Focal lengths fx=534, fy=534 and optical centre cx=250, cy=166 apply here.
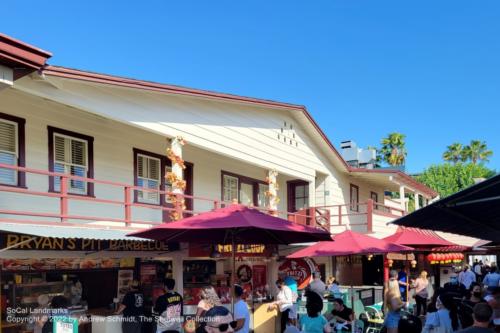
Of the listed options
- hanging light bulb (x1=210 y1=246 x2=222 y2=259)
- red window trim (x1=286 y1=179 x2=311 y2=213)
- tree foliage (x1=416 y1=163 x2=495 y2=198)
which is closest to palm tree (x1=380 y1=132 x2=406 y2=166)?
tree foliage (x1=416 y1=163 x2=495 y2=198)

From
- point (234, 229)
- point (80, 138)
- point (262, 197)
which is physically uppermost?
point (80, 138)

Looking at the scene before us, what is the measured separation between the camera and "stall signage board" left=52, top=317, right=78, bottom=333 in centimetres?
797

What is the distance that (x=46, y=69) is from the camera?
30.9 ft

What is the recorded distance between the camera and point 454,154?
7138 centimetres

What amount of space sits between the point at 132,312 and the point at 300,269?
28.5ft

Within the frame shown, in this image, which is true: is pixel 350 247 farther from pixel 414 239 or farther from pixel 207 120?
pixel 414 239

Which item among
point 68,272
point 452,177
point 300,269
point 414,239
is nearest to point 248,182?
point 300,269

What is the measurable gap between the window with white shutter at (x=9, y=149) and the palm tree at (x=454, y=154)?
224ft

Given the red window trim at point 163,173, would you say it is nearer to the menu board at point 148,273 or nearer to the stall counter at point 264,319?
the menu board at point 148,273

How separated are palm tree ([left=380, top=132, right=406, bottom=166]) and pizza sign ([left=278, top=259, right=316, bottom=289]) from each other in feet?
151

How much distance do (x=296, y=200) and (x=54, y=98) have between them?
42.2 feet

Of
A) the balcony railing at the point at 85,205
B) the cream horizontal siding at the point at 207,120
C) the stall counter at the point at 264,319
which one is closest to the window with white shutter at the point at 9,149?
the balcony railing at the point at 85,205

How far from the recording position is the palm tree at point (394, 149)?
62.0 meters

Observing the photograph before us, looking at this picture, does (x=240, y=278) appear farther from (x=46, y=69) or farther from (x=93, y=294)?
(x=46, y=69)
